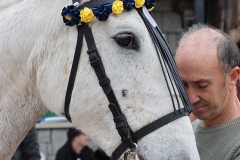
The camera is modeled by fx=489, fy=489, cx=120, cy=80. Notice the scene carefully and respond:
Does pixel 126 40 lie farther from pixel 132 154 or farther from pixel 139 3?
pixel 132 154

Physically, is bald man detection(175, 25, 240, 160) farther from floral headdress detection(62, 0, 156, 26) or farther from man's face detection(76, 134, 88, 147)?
man's face detection(76, 134, 88, 147)

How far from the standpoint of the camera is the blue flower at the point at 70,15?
241cm

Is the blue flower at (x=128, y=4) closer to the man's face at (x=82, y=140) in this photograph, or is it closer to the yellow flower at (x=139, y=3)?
the yellow flower at (x=139, y=3)

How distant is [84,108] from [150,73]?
377mm

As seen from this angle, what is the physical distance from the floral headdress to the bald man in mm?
397

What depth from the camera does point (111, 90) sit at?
234 cm

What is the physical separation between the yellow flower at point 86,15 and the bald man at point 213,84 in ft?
1.77

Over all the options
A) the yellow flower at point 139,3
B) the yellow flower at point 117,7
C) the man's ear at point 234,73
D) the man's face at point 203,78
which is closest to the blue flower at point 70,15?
the yellow flower at point 117,7

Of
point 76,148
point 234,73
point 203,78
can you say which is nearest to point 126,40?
point 203,78

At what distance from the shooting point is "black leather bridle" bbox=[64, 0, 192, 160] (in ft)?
7.43

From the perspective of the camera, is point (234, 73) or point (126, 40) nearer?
point (126, 40)

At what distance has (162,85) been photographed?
91.0 inches

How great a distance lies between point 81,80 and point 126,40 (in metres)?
0.30

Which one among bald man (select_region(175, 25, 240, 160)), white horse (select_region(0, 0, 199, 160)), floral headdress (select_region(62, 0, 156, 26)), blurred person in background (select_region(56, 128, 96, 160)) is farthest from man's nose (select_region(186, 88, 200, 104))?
blurred person in background (select_region(56, 128, 96, 160))
